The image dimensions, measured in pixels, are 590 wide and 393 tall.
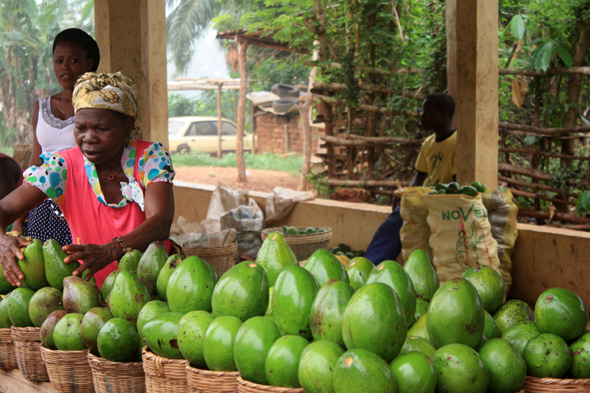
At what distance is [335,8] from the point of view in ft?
27.7

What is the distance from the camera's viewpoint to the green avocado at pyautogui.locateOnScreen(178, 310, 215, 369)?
4.34 ft

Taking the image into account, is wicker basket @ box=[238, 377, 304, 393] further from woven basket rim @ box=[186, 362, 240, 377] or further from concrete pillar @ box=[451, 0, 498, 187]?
concrete pillar @ box=[451, 0, 498, 187]

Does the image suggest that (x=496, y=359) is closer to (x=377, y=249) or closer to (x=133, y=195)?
(x=133, y=195)

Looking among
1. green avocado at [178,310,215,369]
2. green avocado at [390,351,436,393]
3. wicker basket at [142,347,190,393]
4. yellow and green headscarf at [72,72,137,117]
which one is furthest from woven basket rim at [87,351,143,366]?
yellow and green headscarf at [72,72,137,117]

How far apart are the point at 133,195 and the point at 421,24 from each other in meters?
6.63

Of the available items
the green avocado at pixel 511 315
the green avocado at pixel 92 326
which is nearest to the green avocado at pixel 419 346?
the green avocado at pixel 511 315

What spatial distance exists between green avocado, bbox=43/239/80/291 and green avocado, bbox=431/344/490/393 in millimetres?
1259

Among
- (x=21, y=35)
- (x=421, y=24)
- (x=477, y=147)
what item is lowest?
(x=477, y=147)

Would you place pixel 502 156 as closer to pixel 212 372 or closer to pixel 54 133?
pixel 54 133

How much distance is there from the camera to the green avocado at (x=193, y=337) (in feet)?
4.34

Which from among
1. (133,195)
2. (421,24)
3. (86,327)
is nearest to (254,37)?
(421,24)

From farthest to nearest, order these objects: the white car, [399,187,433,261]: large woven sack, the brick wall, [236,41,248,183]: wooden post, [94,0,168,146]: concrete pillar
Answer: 1. the white car
2. the brick wall
3. [236,41,248,183]: wooden post
4. [399,187,433,261]: large woven sack
5. [94,0,168,146]: concrete pillar

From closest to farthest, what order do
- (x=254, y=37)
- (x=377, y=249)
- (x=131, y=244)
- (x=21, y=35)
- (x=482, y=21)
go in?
(x=131, y=244) < (x=482, y=21) < (x=377, y=249) < (x=254, y=37) < (x=21, y=35)

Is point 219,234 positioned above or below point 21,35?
below
